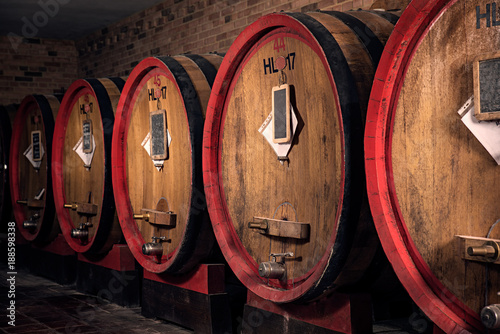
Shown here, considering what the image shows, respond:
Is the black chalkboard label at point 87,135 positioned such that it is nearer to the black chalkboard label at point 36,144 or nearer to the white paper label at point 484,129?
the black chalkboard label at point 36,144

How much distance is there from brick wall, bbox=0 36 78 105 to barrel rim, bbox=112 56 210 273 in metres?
4.67

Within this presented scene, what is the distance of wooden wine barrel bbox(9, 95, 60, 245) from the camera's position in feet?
17.0

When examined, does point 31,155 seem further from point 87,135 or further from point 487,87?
point 487,87

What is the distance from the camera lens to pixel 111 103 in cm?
427

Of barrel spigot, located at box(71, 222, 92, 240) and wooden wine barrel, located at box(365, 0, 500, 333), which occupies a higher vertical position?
wooden wine barrel, located at box(365, 0, 500, 333)

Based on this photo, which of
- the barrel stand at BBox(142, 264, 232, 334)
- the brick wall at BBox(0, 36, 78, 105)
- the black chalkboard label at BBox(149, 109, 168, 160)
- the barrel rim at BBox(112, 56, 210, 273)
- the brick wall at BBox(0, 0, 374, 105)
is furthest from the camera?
the brick wall at BBox(0, 36, 78, 105)

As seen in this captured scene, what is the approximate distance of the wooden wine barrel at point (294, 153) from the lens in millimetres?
2207

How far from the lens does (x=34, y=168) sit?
5543mm

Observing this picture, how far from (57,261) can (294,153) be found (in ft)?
11.5

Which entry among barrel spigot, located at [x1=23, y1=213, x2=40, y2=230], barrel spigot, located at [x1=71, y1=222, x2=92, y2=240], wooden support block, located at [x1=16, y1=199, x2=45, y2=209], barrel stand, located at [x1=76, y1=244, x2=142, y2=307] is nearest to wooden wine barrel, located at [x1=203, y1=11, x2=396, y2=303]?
barrel stand, located at [x1=76, y1=244, x2=142, y2=307]

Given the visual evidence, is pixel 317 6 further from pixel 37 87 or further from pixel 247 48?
pixel 37 87

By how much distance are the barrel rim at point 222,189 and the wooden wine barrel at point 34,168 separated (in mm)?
2519

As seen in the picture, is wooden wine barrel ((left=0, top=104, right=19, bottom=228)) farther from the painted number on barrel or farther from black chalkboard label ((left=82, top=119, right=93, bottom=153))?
the painted number on barrel

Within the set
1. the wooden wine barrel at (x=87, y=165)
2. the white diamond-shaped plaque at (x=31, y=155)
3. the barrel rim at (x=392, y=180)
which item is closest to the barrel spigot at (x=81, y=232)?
the wooden wine barrel at (x=87, y=165)
